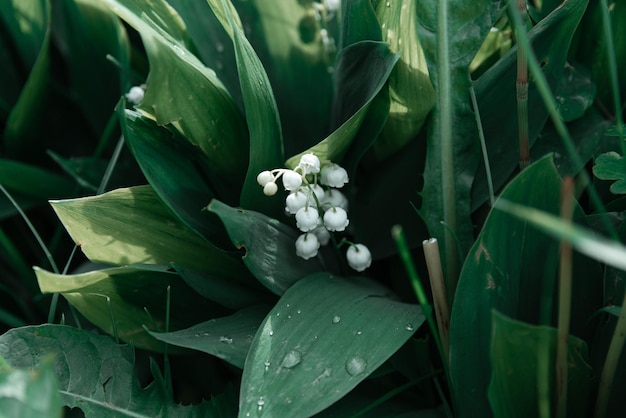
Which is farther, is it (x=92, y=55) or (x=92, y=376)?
(x=92, y=55)

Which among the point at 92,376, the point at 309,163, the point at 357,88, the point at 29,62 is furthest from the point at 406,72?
the point at 29,62

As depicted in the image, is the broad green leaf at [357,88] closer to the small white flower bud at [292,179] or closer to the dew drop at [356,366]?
the small white flower bud at [292,179]

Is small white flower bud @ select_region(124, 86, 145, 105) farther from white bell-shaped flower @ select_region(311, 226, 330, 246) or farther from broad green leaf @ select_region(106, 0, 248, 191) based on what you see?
white bell-shaped flower @ select_region(311, 226, 330, 246)

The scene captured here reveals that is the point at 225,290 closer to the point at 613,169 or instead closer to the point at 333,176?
the point at 333,176

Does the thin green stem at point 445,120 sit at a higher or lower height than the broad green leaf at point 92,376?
higher

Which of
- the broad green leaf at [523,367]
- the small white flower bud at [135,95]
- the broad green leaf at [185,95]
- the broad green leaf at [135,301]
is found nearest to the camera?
the broad green leaf at [523,367]

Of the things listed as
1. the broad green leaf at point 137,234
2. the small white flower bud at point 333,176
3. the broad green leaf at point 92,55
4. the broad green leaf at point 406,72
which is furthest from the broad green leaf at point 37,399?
the broad green leaf at point 92,55

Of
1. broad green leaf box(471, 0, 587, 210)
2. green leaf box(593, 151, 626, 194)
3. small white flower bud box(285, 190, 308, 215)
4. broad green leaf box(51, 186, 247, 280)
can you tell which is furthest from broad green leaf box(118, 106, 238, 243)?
green leaf box(593, 151, 626, 194)

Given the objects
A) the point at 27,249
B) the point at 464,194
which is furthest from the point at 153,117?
the point at 27,249
